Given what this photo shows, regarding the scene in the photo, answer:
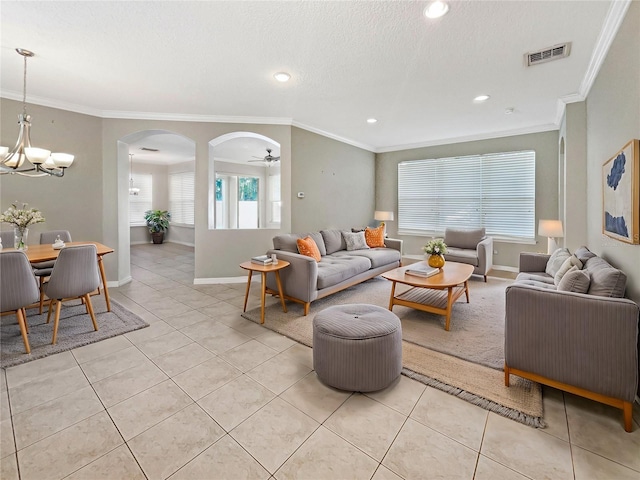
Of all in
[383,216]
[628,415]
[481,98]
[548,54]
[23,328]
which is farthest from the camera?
[383,216]

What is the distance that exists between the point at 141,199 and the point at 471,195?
950 centimetres

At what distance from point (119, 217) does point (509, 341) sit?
210 inches

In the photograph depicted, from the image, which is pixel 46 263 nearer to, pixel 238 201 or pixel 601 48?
pixel 238 201

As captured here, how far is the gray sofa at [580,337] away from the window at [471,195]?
4143 millimetres

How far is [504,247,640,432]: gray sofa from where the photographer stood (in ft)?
5.41

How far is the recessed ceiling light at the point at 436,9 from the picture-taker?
7.02ft

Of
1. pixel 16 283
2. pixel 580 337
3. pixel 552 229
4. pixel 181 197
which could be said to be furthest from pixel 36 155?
A: pixel 181 197

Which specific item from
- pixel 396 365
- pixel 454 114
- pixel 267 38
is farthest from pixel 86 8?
pixel 454 114

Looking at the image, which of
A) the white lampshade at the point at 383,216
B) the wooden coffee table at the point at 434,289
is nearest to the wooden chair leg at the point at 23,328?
the wooden coffee table at the point at 434,289

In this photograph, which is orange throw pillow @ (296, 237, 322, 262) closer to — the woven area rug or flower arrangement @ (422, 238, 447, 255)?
flower arrangement @ (422, 238, 447, 255)

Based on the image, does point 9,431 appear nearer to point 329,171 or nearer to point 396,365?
point 396,365

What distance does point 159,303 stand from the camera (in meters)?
3.91

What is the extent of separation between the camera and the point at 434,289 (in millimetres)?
3531

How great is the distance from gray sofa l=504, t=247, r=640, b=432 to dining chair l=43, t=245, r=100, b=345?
366 centimetres
